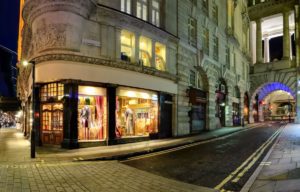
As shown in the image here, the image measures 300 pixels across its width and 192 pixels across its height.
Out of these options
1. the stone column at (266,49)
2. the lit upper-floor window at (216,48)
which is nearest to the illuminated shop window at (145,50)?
the lit upper-floor window at (216,48)

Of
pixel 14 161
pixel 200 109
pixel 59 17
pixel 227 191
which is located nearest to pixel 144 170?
pixel 227 191

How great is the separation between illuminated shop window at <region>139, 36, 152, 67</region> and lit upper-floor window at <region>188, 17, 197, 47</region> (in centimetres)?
691

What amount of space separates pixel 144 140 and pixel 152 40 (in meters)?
7.13

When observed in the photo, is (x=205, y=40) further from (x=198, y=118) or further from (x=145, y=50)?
(x=145, y=50)

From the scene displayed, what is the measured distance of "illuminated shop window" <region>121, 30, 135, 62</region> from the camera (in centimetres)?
1964

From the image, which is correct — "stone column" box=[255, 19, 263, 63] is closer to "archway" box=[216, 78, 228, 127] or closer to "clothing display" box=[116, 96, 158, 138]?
"archway" box=[216, 78, 228, 127]

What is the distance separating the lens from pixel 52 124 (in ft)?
56.8

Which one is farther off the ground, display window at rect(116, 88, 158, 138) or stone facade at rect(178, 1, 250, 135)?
stone facade at rect(178, 1, 250, 135)

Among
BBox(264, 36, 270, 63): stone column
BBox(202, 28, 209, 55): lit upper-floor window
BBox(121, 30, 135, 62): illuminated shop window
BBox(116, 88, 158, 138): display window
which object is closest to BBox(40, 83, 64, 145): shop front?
BBox(116, 88, 158, 138): display window

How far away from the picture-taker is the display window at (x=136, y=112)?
760 inches

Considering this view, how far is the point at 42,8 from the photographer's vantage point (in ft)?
55.0

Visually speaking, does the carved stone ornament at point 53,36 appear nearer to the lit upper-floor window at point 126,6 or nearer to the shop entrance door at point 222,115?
the lit upper-floor window at point 126,6

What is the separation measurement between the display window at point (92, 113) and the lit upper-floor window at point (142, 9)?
6749 millimetres

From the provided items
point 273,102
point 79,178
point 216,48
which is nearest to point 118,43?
point 79,178
